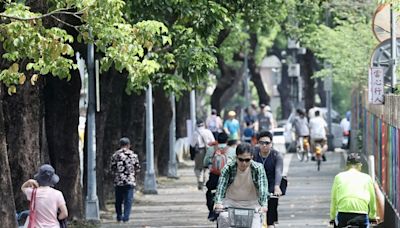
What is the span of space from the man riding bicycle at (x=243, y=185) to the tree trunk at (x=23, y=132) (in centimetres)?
526

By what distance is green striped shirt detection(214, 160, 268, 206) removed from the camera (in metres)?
14.9

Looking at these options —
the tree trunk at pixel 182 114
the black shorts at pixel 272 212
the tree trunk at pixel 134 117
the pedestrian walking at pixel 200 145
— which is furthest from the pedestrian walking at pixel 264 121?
the black shorts at pixel 272 212

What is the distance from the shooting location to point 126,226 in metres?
24.2

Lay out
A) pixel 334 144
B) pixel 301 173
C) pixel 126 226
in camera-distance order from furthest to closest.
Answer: pixel 334 144 < pixel 301 173 < pixel 126 226

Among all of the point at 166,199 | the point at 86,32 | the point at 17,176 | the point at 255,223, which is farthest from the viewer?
the point at 166,199

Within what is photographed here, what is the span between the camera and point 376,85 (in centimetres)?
2398

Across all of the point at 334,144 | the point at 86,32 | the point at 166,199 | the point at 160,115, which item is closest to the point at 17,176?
the point at 86,32

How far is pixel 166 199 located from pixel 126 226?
7.19 meters

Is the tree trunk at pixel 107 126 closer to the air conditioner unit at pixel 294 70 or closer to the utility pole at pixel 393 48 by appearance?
the utility pole at pixel 393 48

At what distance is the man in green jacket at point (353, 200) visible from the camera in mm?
14898

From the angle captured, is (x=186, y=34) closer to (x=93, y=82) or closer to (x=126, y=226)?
(x=93, y=82)

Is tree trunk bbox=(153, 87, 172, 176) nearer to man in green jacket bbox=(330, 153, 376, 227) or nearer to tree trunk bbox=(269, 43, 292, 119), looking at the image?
man in green jacket bbox=(330, 153, 376, 227)

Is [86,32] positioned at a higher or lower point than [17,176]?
higher

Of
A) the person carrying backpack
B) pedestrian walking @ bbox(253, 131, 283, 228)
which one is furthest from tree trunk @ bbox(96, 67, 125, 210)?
pedestrian walking @ bbox(253, 131, 283, 228)
